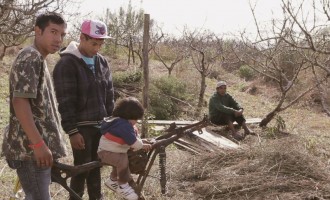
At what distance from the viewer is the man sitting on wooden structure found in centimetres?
718

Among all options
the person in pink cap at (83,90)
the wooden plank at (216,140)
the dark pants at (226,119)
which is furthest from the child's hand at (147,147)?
the dark pants at (226,119)

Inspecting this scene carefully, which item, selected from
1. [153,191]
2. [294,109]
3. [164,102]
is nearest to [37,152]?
[153,191]

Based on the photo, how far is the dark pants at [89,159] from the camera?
2.94m

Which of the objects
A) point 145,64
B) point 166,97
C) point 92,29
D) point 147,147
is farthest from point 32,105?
point 166,97

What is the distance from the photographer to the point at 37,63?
78.5 inches

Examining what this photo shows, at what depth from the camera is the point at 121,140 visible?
2.79 meters

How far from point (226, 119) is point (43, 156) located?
5.68 meters

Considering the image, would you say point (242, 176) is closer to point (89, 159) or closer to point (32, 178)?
point (89, 159)

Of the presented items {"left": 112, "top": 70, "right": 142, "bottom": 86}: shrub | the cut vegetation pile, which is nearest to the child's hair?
the cut vegetation pile

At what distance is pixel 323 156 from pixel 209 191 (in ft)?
9.05

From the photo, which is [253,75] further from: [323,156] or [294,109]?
[323,156]

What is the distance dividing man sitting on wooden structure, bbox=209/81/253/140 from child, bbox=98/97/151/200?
4.49 metres

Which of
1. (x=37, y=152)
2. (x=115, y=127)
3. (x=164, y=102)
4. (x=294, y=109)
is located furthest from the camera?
Result: (x=294, y=109)

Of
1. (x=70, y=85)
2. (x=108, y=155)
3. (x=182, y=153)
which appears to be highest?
(x=70, y=85)
